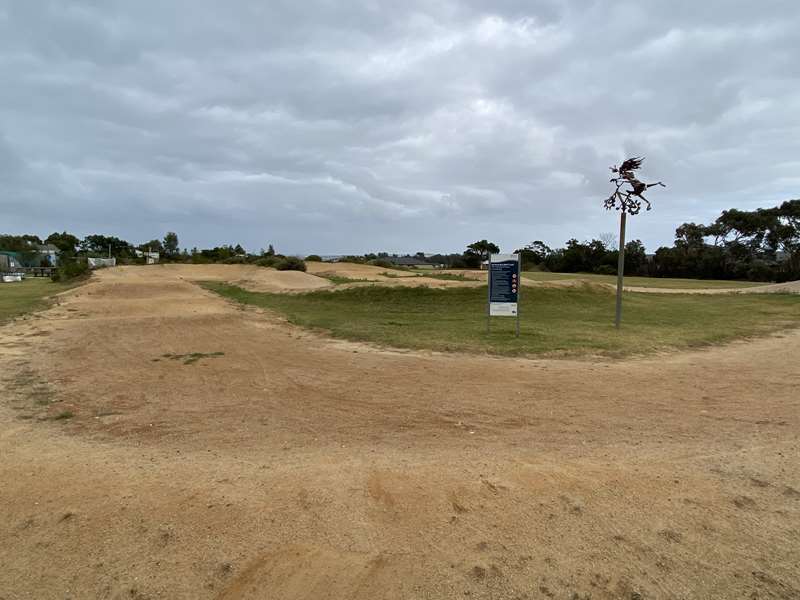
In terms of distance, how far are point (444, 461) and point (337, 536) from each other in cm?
146

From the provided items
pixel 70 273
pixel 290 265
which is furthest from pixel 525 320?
pixel 70 273

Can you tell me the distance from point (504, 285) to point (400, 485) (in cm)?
878

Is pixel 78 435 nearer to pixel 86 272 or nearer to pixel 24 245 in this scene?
pixel 86 272

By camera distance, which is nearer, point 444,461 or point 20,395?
point 444,461

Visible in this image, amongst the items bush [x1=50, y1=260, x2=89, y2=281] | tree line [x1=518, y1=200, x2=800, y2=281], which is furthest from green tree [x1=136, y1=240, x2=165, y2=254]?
tree line [x1=518, y1=200, x2=800, y2=281]

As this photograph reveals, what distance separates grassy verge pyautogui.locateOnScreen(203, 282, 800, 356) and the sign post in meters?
0.72

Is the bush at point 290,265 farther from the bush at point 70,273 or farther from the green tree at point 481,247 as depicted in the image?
the green tree at point 481,247

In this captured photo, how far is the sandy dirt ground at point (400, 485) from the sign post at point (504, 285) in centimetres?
420

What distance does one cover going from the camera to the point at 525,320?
51.5 ft

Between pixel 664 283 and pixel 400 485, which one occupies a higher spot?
pixel 400 485

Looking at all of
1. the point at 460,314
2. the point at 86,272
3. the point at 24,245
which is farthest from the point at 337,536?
the point at 24,245

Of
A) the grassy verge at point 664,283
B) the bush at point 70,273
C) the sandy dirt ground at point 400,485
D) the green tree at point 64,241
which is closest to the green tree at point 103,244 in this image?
the green tree at point 64,241

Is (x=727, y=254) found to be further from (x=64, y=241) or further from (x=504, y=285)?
(x=64, y=241)

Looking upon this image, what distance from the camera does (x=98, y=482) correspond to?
400 centimetres
